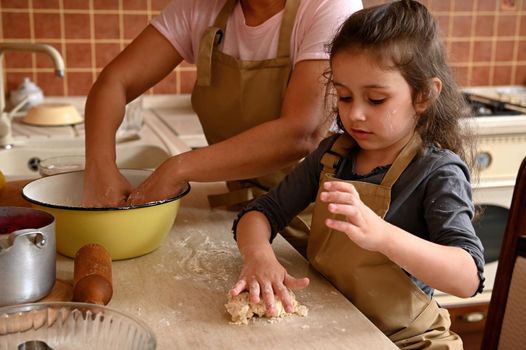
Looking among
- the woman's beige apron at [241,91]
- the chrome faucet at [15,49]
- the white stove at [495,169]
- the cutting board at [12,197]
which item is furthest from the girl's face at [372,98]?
the white stove at [495,169]

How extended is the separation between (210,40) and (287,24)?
183 mm

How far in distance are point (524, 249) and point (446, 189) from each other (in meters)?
0.24

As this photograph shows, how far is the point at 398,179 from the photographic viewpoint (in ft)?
3.66

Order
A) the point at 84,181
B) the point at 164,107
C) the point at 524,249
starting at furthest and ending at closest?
the point at 164,107 → the point at 84,181 → the point at 524,249

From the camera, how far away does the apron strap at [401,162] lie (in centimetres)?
111

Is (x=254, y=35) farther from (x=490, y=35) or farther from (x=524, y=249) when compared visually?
(x=490, y=35)

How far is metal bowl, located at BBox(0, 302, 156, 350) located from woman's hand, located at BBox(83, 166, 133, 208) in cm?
44

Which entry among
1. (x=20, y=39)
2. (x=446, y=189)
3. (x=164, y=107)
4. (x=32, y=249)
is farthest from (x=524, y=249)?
(x=20, y=39)

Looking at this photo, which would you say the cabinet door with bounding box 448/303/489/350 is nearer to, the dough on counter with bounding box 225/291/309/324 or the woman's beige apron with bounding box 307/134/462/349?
the woman's beige apron with bounding box 307/134/462/349

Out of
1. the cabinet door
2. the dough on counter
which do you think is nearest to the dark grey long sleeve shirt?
the dough on counter

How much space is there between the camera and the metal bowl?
2.80 feet

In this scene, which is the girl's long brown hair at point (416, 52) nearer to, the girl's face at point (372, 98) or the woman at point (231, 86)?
the girl's face at point (372, 98)

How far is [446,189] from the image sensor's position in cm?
106

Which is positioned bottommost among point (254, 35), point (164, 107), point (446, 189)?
point (164, 107)
